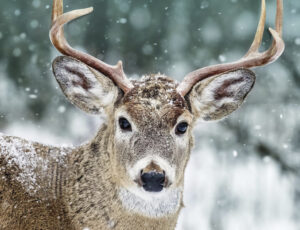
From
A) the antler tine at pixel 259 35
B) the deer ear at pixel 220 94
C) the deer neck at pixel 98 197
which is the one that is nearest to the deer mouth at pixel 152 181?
the deer neck at pixel 98 197

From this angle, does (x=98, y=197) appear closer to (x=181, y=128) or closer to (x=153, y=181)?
(x=153, y=181)

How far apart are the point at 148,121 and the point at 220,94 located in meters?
0.98

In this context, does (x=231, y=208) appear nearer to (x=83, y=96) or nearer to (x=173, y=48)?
(x=173, y=48)

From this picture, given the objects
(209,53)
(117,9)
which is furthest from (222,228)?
(117,9)

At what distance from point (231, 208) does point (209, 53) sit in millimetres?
3186

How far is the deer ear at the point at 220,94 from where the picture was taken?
622cm

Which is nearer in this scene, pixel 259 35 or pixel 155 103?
pixel 155 103

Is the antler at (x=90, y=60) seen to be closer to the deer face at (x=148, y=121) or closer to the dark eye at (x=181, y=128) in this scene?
the deer face at (x=148, y=121)

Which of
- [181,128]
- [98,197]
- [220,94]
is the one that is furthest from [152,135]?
[220,94]

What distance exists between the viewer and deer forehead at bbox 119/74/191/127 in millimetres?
5699

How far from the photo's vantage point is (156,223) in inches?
224

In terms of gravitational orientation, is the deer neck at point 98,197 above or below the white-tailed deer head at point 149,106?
below

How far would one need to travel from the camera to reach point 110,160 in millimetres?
5797

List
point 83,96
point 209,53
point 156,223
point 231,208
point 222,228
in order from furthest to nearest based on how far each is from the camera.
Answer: point 209,53, point 231,208, point 222,228, point 83,96, point 156,223
